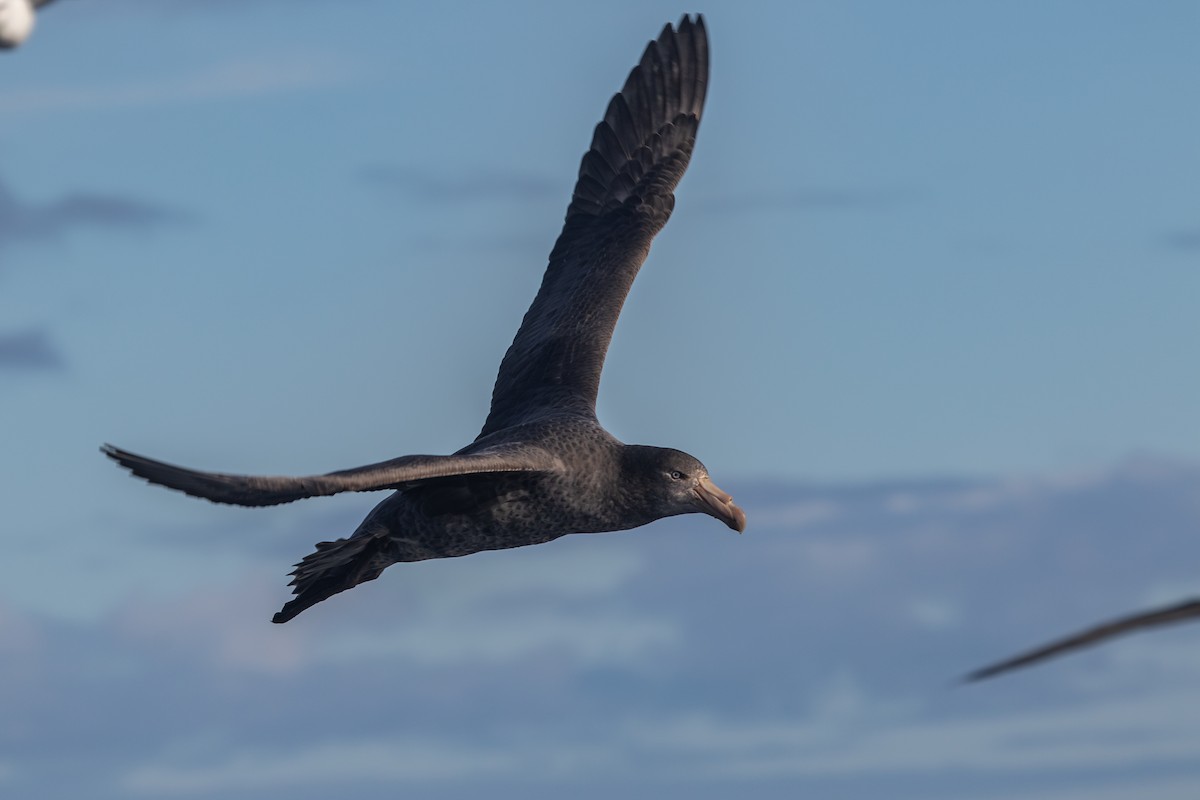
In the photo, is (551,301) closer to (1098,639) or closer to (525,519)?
(525,519)

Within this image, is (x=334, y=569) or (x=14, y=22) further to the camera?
(x=334, y=569)

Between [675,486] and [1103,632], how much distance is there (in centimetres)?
1028

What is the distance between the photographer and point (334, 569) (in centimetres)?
1478

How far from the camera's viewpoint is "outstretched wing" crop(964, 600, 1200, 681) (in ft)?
12.6

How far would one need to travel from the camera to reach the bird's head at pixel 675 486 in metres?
14.1

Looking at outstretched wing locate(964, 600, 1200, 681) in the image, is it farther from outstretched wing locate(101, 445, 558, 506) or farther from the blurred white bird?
outstretched wing locate(101, 445, 558, 506)

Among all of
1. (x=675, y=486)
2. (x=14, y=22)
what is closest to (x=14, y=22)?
(x=14, y=22)

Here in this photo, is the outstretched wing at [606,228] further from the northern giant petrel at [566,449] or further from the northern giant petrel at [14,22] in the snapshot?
the northern giant petrel at [14,22]

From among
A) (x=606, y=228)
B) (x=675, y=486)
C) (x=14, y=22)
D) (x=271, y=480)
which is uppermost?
(x=606, y=228)

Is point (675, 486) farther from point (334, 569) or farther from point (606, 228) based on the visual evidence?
point (606, 228)

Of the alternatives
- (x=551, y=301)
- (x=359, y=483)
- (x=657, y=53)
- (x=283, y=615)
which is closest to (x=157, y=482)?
(x=359, y=483)

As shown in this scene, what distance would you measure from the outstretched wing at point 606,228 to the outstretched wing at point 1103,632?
1143cm

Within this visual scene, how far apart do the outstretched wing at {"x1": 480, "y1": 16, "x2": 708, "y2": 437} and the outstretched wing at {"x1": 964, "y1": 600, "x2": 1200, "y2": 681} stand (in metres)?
11.4

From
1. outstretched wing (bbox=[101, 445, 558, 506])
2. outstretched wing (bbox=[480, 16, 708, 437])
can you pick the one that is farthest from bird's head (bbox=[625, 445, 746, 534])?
outstretched wing (bbox=[101, 445, 558, 506])
